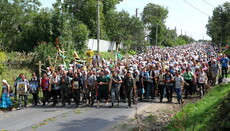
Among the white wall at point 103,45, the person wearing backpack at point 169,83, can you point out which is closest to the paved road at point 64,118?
the person wearing backpack at point 169,83

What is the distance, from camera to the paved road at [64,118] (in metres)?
9.69

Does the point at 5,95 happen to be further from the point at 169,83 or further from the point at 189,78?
the point at 189,78

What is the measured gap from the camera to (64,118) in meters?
10.9

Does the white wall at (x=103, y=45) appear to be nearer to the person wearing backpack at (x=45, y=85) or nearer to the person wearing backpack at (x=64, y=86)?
the person wearing backpack at (x=45, y=85)

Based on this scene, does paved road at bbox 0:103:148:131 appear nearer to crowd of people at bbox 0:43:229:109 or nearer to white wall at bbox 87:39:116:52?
crowd of people at bbox 0:43:229:109

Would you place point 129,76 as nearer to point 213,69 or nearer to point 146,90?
point 146,90

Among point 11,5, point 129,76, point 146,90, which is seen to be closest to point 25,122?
point 129,76

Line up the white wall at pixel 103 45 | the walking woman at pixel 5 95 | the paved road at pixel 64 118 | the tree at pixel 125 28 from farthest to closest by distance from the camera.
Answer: the tree at pixel 125 28, the white wall at pixel 103 45, the walking woman at pixel 5 95, the paved road at pixel 64 118

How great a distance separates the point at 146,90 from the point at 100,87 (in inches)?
115

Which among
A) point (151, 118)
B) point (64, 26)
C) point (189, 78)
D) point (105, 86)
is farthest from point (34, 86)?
point (64, 26)

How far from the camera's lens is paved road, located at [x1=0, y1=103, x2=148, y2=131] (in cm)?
969

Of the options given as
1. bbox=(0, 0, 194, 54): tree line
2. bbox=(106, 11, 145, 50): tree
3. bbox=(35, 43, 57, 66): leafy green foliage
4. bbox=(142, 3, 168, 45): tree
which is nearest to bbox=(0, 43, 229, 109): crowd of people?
bbox=(35, 43, 57, 66): leafy green foliage

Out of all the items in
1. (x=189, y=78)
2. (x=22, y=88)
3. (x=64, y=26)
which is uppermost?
(x=64, y=26)

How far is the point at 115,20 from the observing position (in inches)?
1815
